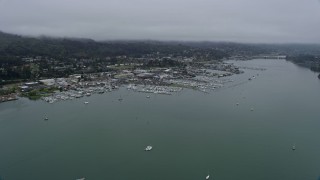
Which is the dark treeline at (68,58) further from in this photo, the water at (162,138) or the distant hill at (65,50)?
the water at (162,138)

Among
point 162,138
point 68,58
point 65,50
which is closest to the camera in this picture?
point 162,138

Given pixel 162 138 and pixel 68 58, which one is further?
pixel 68 58

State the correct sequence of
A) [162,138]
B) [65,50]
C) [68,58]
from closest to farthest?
[162,138] → [68,58] → [65,50]

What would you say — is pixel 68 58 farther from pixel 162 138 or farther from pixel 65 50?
pixel 162 138

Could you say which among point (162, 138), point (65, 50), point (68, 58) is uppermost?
point (65, 50)

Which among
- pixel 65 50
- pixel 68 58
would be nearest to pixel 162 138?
pixel 68 58

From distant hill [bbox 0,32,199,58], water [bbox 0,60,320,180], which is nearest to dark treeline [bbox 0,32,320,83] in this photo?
distant hill [bbox 0,32,199,58]

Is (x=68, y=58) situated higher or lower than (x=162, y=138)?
higher

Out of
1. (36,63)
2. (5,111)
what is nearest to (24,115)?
(5,111)

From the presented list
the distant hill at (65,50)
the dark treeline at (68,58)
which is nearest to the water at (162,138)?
the dark treeline at (68,58)
